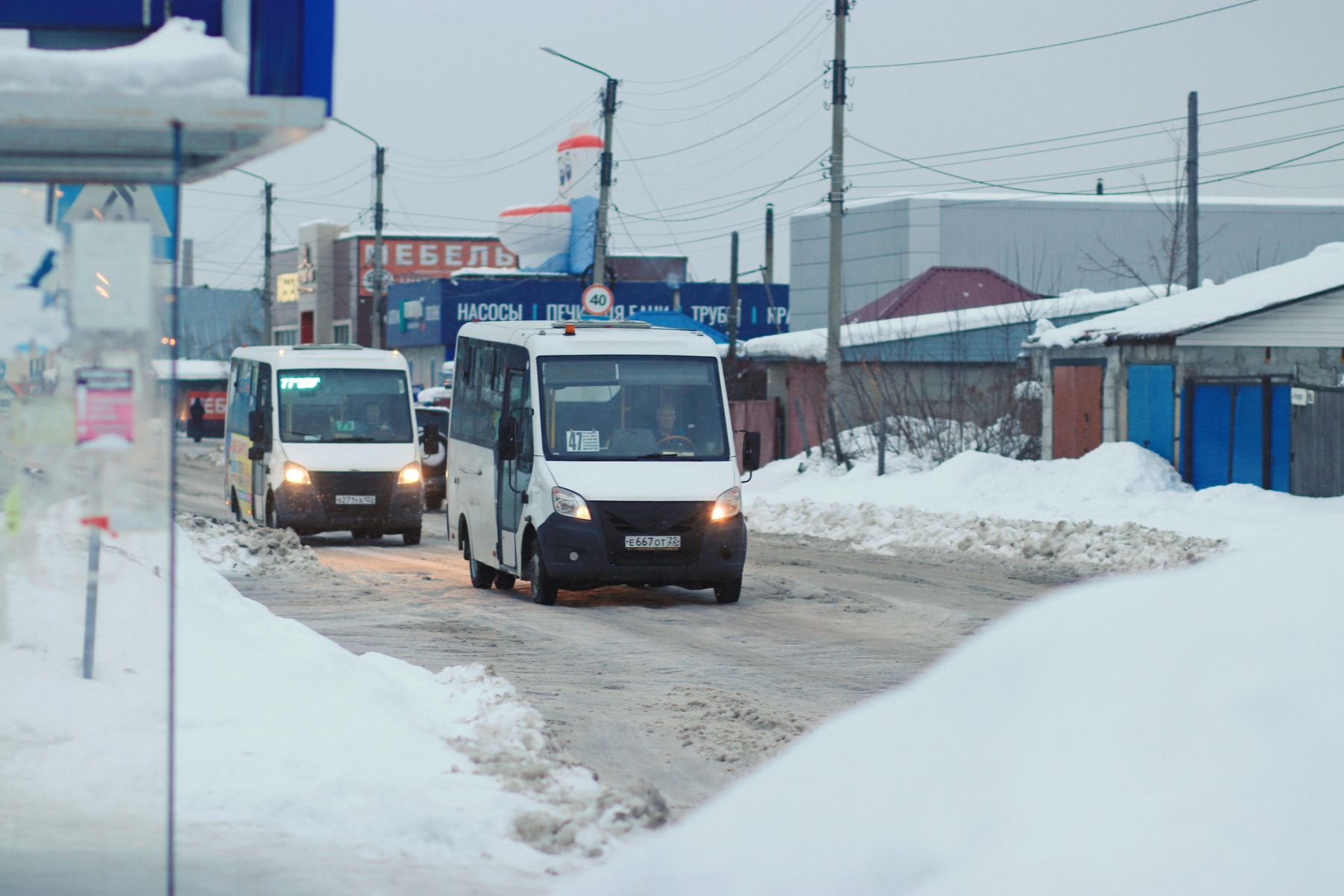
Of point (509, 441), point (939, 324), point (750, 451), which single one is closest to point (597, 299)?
point (939, 324)

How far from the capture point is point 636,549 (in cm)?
1452

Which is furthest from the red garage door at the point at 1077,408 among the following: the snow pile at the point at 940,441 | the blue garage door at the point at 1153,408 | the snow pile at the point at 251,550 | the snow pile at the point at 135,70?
the snow pile at the point at 135,70

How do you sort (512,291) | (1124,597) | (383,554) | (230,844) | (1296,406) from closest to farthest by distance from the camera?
1. (1124,597)
2. (230,844)
3. (383,554)
4. (1296,406)
5. (512,291)

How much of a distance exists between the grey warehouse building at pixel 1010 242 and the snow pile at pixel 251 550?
179 feet

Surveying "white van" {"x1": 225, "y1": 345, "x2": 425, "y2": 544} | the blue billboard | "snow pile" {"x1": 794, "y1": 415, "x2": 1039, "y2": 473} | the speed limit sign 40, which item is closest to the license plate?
"white van" {"x1": 225, "y1": 345, "x2": 425, "y2": 544}

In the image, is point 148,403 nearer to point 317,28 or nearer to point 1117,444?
point 317,28

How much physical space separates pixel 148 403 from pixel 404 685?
420 cm

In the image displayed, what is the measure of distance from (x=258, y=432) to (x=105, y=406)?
18.2 m

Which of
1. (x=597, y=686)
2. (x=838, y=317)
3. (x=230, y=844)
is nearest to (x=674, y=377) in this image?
(x=597, y=686)

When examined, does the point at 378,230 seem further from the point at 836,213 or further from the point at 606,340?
the point at 606,340

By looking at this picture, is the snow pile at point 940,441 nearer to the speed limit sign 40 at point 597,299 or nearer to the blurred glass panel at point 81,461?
the speed limit sign 40 at point 597,299

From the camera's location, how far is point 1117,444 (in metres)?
25.9

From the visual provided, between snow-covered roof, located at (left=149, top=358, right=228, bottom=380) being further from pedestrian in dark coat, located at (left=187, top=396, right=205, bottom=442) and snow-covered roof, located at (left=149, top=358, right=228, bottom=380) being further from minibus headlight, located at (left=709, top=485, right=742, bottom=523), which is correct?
minibus headlight, located at (left=709, top=485, right=742, bottom=523)

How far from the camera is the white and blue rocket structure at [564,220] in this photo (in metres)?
74.2
